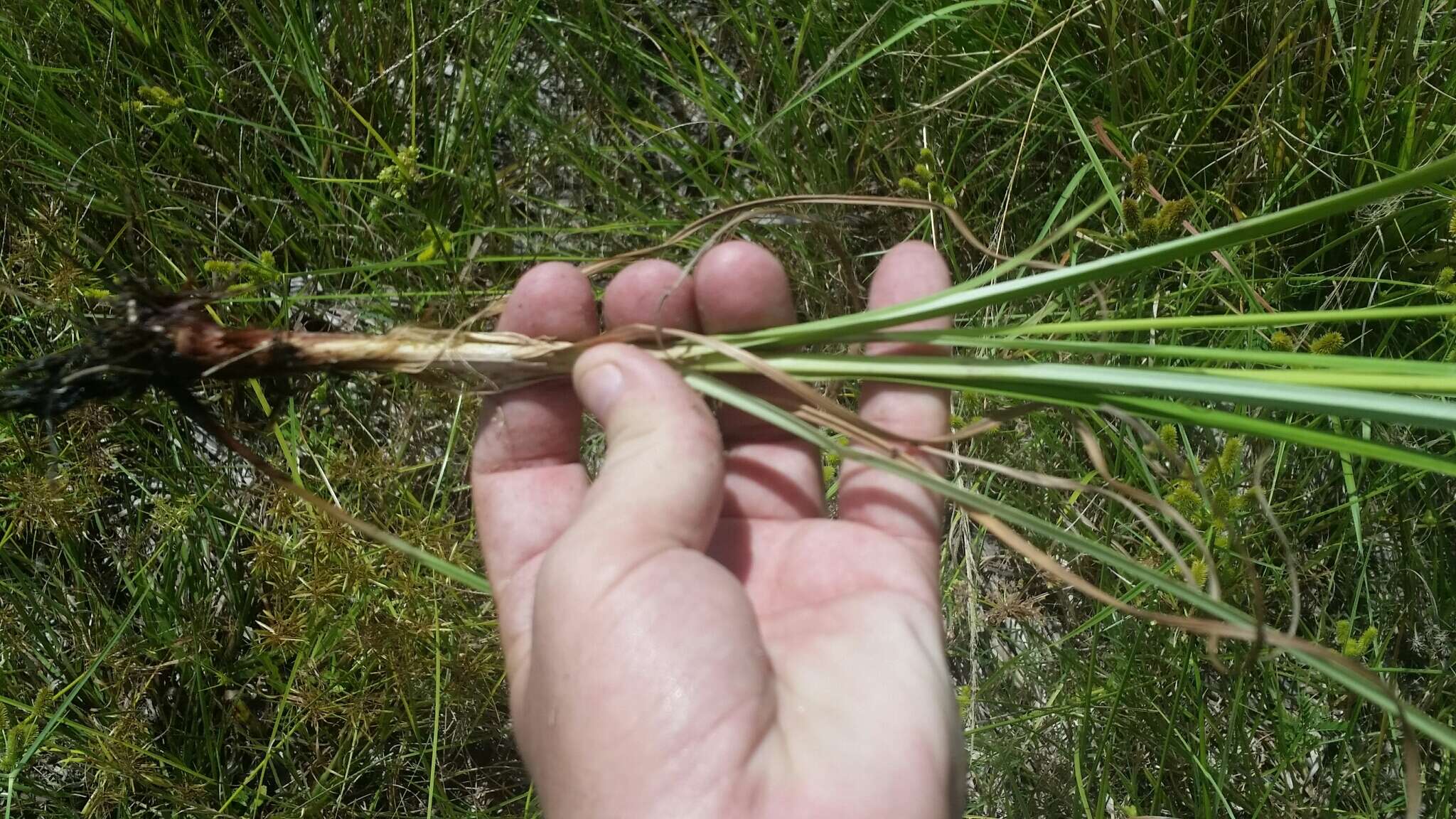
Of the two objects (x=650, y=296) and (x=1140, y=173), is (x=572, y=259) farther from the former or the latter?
(x=1140, y=173)

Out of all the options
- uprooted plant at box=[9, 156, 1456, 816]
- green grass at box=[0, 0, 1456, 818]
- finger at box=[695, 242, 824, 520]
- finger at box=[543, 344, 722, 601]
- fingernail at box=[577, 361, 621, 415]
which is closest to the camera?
uprooted plant at box=[9, 156, 1456, 816]

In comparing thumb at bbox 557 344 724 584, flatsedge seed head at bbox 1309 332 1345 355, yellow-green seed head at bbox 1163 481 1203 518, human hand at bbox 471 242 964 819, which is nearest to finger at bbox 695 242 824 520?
human hand at bbox 471 242 964 819

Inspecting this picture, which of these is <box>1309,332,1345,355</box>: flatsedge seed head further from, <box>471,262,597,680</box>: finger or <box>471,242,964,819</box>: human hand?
<box>471,262,597,680</box>: finger

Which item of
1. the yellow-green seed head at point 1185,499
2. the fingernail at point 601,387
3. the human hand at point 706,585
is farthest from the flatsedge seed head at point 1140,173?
the fingernail at point 601,387

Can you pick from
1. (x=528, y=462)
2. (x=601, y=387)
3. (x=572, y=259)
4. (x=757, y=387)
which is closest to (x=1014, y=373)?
(x=757, y=387)

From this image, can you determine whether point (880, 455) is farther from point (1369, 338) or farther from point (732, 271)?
point (1369, 338)

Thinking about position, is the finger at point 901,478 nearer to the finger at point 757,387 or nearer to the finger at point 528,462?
the finger at point 757,387

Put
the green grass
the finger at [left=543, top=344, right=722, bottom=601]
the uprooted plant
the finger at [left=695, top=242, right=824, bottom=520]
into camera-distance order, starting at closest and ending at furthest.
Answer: the uprooted plant
the finger at [left=543, top=344, right=722, bottom=601]
the finger at [left=695, top=242, right=824, bottom=520]
the green grass

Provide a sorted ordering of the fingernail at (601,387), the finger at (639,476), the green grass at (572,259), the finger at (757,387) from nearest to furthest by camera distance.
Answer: the finger at (639,476) → the fingernail at (601,387) → the finger at (757,387) → the green grass at (572,259)
